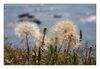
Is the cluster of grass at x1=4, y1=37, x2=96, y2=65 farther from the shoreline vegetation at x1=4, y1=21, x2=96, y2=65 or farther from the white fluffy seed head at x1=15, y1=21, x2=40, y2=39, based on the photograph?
the white fluffy seed head at x1=15, y1=21, x2=40, y2=39

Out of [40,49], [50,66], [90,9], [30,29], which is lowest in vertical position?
[50,66]

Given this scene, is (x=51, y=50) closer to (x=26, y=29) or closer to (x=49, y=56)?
(x=49, y=56)

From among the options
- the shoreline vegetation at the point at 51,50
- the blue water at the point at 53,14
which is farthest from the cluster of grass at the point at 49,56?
the blue water at the point at 53,14

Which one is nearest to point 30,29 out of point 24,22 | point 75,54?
point 24,22

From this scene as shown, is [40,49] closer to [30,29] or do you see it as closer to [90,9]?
[30,29]

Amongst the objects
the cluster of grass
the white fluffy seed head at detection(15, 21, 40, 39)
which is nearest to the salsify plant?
the white fluffy seed head at detection(15, 21, 40, 39)
